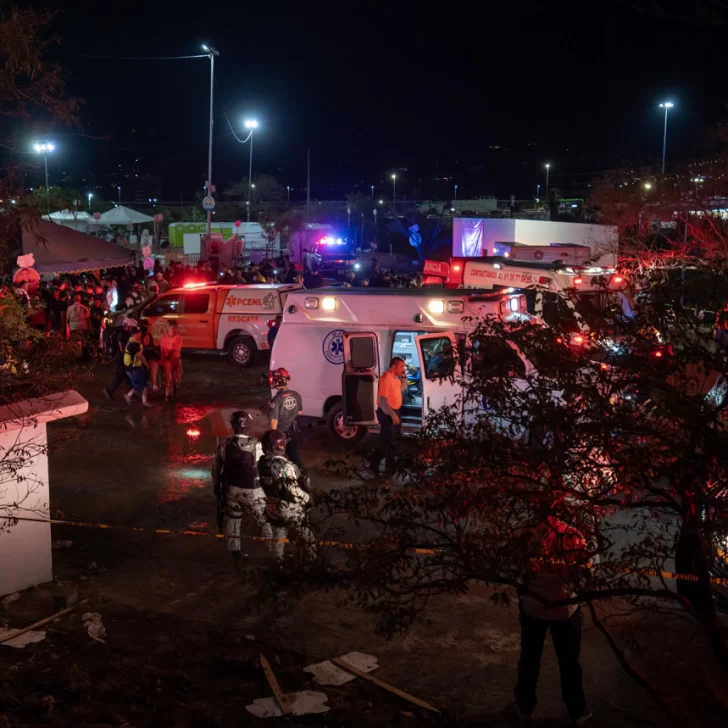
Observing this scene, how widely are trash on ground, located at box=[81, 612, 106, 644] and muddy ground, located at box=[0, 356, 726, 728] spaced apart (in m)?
0.06

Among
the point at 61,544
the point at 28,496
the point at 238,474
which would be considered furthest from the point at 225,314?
the point at 28,496

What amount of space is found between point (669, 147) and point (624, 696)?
50.2 meters

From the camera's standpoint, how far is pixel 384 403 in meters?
11.1

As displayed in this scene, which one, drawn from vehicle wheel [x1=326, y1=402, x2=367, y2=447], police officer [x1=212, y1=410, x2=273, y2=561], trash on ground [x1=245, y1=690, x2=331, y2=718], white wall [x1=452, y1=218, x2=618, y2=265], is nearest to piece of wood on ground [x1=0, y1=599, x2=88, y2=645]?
police officer [x1=212, y1=410, x2=273, y2=561]

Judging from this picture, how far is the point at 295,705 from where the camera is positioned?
5.47 metres

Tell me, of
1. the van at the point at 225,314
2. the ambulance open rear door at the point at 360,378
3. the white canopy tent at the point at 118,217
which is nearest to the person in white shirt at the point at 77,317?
the van at the point at 225,314

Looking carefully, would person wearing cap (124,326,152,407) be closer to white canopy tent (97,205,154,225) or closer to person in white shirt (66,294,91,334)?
person in white shirt (66,294,91,334)

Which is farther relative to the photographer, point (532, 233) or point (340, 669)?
point (532, 233)

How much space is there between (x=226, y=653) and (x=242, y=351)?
45.2 feet

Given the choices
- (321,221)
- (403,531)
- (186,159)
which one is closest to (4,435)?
(403,531)

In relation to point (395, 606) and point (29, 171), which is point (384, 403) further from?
point (395, 606)

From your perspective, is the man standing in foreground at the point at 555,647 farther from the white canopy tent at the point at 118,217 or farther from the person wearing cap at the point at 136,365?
the white canopy tent at the point at 118,217

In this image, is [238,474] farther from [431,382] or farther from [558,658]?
[431,382]

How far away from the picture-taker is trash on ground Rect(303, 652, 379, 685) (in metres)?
5.94
